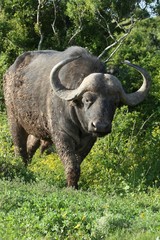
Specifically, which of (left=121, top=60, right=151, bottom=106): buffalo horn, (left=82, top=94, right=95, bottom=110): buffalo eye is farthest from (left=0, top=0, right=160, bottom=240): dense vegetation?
(left=82, top=94, right=95, bottom=110): buffalo eye

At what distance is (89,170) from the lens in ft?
35.6

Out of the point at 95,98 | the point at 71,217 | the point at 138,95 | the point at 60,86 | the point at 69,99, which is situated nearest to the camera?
the point at 71,217

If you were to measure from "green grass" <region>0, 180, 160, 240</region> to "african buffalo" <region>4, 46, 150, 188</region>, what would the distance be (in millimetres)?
1598

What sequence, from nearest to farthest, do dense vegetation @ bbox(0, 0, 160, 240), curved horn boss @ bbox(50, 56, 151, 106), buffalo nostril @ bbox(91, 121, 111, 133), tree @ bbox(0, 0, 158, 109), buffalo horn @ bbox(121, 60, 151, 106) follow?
1. dense vegetation @ bbox(0, 0, 160, 240)
2. buffalo nostril @ bbox(91, 121, 111, 133)
3. curved horn boss @ bbox(50, 56, 151, 106)
4. buffalo horn @ bbox(121, 60, 151, 106)
5. tree @ bbox(0, 0, 158, 109)

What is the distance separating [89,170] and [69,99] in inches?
70.4

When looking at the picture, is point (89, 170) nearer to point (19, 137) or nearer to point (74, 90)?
point (19, 137)

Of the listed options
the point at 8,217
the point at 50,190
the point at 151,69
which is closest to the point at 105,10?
the point at 151,69

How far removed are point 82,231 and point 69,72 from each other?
4095mm

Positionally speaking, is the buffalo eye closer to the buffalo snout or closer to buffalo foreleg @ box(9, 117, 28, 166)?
the buffalo snout

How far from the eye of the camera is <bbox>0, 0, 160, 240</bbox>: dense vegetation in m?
6.27

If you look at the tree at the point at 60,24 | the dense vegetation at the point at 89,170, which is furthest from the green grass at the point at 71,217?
the tree at the point at 60,24

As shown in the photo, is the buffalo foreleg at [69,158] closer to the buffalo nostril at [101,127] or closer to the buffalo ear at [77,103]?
the buffalo ear at [77,103]

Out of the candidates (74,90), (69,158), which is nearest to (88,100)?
(74,90)

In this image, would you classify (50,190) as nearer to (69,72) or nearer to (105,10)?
(69,72)
